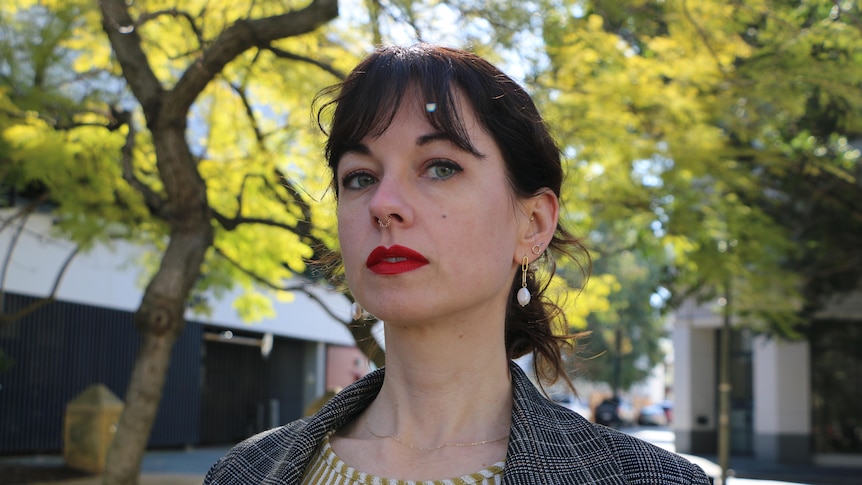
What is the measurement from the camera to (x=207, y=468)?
18562 millimetres

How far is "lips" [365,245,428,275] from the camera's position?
5.90ft

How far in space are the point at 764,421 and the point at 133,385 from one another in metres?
19.7

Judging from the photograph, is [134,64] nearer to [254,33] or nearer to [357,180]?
[254,33]

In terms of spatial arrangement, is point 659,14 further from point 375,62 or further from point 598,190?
point 375,62

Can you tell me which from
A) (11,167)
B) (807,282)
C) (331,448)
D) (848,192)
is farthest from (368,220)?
(807,282)

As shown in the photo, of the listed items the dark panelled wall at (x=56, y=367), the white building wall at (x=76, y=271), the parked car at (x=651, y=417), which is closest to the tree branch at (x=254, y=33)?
the white building wall at (x=76, y=271)

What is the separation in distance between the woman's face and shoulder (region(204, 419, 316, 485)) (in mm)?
402

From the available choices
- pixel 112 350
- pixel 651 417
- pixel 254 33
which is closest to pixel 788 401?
pixel 112 350

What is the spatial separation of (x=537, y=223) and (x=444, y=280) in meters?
0.33

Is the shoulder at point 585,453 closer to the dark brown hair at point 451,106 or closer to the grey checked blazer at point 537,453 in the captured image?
the grey checked blazer at point 537,453

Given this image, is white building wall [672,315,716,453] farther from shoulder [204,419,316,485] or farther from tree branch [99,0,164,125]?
shoulder [204,419,316,485]

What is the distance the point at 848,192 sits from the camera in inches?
616

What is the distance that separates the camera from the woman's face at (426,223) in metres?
1.80

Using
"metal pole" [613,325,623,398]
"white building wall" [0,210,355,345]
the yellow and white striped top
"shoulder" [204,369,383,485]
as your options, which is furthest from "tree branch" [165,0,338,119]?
"metal pole" [613,325,623,398]
